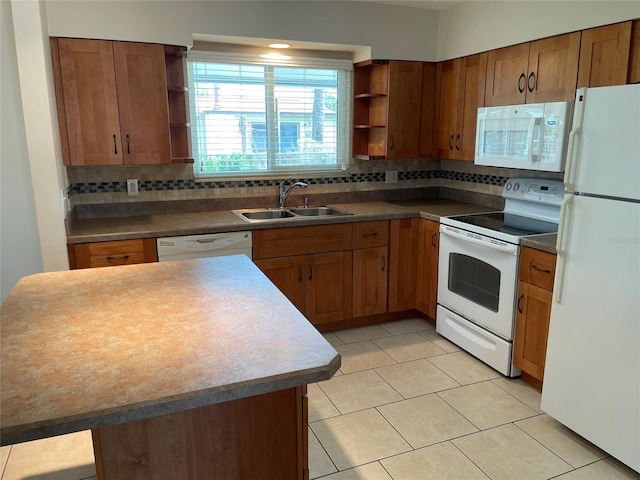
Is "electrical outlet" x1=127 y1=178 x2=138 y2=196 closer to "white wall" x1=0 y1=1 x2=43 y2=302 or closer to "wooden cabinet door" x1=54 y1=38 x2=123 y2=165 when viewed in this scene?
"wooden cabinet door" x1=54 y1=38 x2=123 y2=165

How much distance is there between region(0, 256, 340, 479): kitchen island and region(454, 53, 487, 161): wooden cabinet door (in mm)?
2416

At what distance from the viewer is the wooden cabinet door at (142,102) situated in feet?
9.69

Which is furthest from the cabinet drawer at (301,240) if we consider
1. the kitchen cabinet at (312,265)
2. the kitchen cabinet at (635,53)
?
the kitchen cabinet at (635,53)

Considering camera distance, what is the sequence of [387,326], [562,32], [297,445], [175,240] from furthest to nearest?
[387,326], [175,240], [562,32], [297,445]

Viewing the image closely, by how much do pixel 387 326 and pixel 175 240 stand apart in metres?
1.76

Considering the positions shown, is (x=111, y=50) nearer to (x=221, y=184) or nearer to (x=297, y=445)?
(x=221, y=184)

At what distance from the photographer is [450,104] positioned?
3.69 m

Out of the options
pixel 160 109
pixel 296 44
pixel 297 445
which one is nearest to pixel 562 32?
pixel 296 44

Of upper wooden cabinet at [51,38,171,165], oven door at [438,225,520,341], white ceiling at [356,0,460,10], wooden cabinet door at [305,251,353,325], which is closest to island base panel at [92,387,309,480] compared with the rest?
→ oven door at [438,225,520,341]

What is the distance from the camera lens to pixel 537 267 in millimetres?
2574

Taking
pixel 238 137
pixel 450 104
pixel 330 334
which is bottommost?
pixel 330 334

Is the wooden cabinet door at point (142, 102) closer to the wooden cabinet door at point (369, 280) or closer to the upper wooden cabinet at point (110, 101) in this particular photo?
the upper wooden cabinet at point (110, 101)

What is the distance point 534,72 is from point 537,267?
126 cm

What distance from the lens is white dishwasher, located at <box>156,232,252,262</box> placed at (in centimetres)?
297
